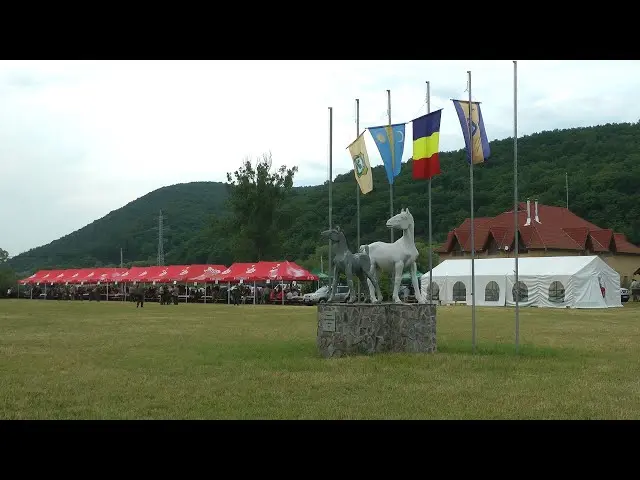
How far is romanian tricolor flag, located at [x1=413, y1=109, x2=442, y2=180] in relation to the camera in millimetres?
14695

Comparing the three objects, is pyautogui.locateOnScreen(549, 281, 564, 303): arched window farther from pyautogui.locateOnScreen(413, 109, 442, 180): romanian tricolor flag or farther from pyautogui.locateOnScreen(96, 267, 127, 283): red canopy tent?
pyautogui.locateOnScreen(96, 267, 127, 283): red canopy tent

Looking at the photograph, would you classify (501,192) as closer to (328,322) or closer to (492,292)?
(492,292)

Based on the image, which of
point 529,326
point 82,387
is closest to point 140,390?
point 82,387

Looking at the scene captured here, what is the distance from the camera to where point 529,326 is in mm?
23234

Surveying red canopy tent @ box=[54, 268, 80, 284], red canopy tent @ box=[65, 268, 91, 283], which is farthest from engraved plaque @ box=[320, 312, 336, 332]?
red canopy tent @ box=[54, 268, 80, 284]

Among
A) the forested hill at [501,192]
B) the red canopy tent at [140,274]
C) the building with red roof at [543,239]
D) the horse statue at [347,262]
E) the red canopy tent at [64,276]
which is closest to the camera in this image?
the horse statue at [347,262]

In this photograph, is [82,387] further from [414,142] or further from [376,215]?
[376,215]

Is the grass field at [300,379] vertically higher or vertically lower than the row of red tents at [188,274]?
lower

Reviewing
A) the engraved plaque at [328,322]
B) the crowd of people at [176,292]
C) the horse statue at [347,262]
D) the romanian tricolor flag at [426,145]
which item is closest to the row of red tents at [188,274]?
the crowd of people at [176,292]

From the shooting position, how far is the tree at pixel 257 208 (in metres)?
68.8

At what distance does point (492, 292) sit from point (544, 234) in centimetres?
1409

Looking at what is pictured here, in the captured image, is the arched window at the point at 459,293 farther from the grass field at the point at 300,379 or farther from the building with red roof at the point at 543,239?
the grass field at the point at 300,379

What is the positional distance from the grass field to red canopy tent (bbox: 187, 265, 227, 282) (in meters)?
29.3
